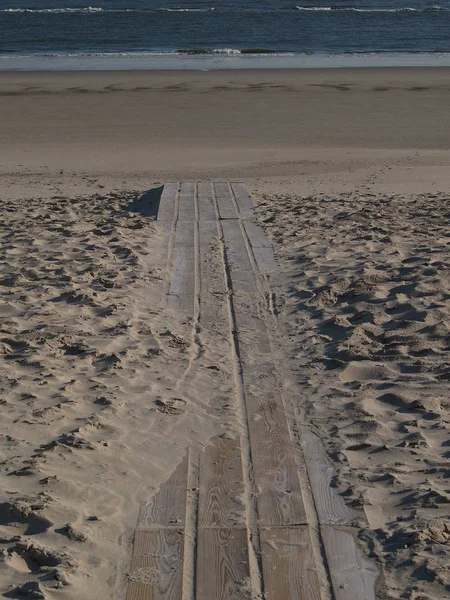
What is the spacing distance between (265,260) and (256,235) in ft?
2.83

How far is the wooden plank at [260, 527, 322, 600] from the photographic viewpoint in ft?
10.2

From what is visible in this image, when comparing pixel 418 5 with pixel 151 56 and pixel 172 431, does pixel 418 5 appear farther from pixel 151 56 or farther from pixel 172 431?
pixel 172 431

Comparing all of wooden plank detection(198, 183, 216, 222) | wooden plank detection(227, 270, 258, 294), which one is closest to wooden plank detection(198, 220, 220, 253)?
wooden plank detection(198, 183, 216, 222)

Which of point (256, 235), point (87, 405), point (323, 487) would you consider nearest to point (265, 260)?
point (256, 235)

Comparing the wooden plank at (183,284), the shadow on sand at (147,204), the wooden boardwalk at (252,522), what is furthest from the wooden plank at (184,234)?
the wooden boardwalk at (252,522)

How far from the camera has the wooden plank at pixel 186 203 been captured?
29.5 feet

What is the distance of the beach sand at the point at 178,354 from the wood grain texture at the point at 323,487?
0.07 meters

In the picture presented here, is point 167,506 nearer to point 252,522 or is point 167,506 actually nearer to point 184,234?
point 252,522

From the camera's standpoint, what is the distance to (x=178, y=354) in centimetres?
539

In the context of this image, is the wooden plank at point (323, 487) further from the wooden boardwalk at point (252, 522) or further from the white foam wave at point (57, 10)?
the white foam wave at point (57, 10)

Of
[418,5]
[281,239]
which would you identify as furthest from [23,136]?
[418,5]

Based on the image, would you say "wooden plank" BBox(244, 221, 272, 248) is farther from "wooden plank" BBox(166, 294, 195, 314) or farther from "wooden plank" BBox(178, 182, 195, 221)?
"wooden plank" BBox(166, 294, 195, 314)

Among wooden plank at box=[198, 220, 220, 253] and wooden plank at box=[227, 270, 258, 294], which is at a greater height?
wooden plank at box=[227, 270, 258, 294]

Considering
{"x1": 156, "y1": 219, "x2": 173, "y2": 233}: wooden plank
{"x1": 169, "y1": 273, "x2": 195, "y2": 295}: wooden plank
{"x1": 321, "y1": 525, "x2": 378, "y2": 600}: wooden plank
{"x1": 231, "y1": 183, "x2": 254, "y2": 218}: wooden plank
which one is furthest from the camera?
{"x1": 231, "y1": 183, "x2": 254, "y2": 218}: wooden plank
